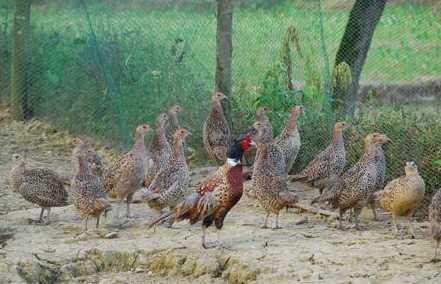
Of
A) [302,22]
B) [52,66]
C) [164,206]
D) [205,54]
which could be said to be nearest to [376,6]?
[302,22]

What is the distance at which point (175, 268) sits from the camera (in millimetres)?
9750

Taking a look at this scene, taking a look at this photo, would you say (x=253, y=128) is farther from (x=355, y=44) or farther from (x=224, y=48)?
(x=355, y=44)

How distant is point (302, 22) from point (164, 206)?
10.3ft

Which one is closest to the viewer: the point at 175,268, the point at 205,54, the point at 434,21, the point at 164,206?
the point at 175,268

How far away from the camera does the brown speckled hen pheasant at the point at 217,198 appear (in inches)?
394

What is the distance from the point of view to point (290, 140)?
12.1 metres

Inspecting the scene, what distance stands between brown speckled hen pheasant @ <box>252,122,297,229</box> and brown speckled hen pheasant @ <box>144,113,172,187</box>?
1128mm

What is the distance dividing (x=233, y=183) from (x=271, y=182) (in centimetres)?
81

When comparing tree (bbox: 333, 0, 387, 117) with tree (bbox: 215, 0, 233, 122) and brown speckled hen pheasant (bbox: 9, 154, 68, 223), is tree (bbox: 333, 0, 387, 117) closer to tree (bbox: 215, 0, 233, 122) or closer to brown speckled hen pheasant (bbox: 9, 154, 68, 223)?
tree (bbox: 215, 0, 233, 122)

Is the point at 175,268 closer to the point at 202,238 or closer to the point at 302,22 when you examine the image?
the point at 202,238

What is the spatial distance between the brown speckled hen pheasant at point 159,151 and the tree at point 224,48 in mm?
970

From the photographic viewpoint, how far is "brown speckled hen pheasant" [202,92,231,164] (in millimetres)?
12914

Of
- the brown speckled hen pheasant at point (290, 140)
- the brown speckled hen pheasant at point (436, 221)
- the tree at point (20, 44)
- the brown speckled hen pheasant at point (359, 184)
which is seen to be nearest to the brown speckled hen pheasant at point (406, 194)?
the brown speckled hen pheasant at point (359, 184)

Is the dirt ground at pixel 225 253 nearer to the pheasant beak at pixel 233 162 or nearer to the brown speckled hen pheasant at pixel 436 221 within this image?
the brown speckled hen pheasant at pixel 436 221
